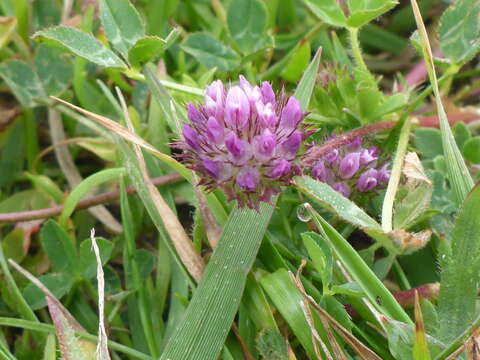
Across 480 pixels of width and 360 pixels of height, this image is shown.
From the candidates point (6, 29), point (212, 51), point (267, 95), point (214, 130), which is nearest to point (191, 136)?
point (214, 130)

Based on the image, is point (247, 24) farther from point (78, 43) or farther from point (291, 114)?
point (291, 114)

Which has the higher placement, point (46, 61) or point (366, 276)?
point (46, 61)

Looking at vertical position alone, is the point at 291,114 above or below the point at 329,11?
below

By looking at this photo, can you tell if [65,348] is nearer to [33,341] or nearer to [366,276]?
[33,341]

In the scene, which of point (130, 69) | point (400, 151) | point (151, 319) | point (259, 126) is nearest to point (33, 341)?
point (151, 319)

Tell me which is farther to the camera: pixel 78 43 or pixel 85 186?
pixel 85 186

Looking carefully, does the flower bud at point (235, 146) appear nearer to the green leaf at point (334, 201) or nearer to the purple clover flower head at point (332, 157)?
the green leaf at point (334, 201)

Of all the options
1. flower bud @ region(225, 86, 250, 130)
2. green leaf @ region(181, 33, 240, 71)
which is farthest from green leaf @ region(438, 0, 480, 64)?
flower bud @ region(225, 86, 250, 130)
